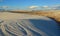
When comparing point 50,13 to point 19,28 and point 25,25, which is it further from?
point 19,28

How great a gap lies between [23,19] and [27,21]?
9 cm

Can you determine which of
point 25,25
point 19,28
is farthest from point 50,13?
point 19,28

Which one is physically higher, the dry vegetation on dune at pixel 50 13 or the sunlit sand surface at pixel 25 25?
the dry vegetation on dune at pixel 50 13

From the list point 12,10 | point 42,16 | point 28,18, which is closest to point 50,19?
point 42,16

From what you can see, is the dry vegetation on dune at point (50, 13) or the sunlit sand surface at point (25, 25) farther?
the dry vegetation on dune at point (50, 13)

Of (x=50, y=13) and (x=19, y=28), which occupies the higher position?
(x=50, y=13)

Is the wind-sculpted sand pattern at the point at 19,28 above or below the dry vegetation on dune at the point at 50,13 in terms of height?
below

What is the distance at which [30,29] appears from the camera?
6.93 ft

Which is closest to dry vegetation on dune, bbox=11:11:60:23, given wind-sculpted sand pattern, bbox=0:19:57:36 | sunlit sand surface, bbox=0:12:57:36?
sunlit sand surface, bbox=0:12:57:36

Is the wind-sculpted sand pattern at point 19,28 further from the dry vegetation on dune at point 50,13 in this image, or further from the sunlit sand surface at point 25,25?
the dry vegetation on dune at point 50,13

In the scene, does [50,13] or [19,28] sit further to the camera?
[50,13]

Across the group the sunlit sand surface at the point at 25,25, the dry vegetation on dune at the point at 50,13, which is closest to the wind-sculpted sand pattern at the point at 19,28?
the sunlit sand surface at the point at 25,25

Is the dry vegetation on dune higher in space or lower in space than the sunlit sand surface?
higher

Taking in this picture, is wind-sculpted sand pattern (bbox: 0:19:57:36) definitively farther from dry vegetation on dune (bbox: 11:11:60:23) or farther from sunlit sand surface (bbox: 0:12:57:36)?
dry vegetation on dune (bbox: 11:11:60:23)
